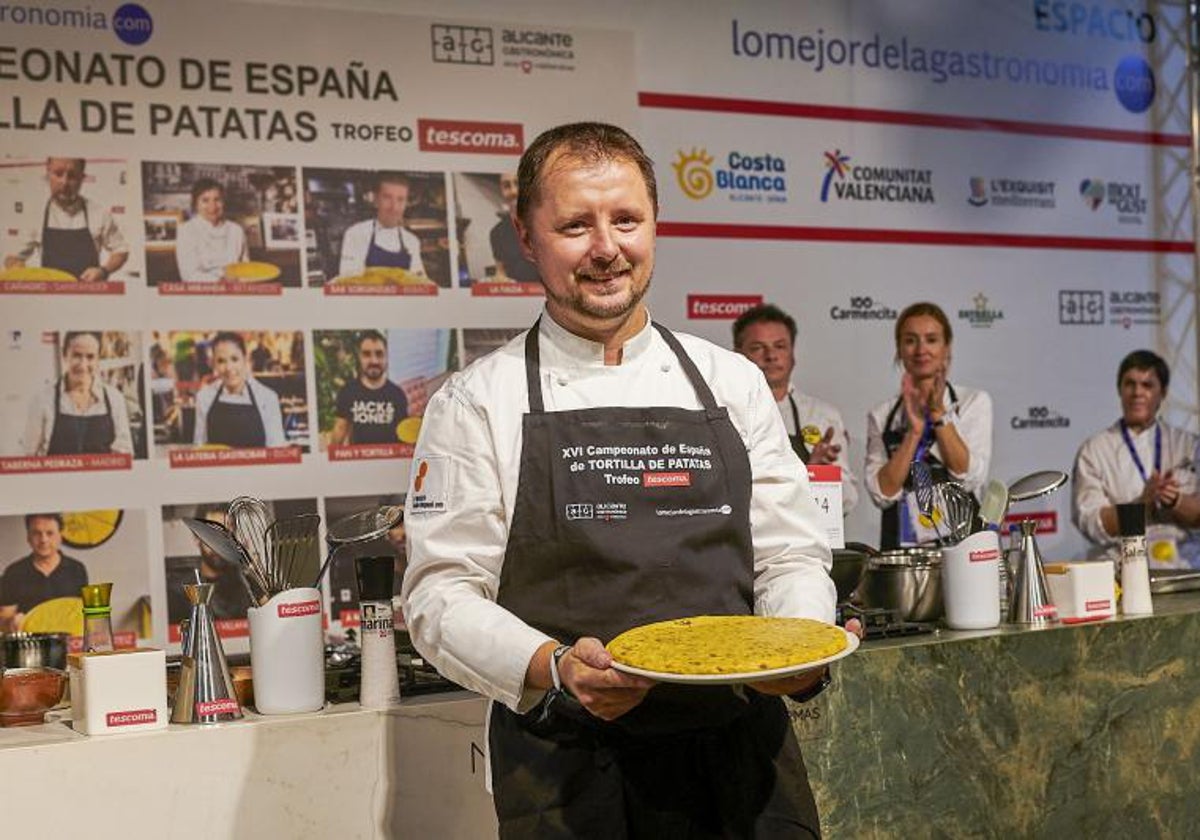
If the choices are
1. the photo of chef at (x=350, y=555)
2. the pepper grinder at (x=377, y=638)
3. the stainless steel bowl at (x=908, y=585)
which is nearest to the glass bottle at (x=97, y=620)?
the pepper grinder at (x=377, y=638)

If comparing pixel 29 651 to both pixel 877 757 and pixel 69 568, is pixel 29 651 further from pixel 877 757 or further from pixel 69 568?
pixel 69 568

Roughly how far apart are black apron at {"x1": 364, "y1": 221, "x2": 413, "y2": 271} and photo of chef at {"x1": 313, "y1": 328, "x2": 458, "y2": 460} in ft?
0.65

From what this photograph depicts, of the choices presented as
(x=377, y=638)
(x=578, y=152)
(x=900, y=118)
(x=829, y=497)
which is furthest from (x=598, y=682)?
(x=900, y=118)

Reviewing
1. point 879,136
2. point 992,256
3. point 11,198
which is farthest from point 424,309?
point 992,256

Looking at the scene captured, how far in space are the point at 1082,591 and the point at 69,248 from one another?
2820 millimetres

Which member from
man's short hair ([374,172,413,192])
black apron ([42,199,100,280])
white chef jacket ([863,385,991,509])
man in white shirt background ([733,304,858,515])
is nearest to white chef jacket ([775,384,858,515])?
man in white shirt background ([733,304,858,515])

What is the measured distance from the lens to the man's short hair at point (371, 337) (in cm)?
445

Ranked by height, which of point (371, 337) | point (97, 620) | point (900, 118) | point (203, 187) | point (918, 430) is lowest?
A: point (97, 620)

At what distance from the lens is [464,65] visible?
4.63m

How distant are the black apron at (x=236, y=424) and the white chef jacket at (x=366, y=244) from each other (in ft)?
1.52

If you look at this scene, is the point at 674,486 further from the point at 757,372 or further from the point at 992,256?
the point at 992,256

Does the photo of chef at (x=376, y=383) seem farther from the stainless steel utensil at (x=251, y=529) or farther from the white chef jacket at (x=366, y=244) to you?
the stainless steel utensil at (x=251, y=529)

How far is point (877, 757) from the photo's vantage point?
2.46 meters

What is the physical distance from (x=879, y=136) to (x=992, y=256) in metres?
0.64
